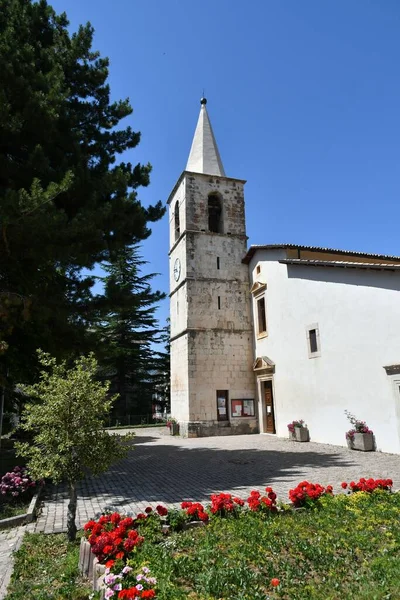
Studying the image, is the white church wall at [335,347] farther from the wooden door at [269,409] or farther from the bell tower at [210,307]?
the bell tower at [210,307]

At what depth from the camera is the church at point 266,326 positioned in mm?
13836

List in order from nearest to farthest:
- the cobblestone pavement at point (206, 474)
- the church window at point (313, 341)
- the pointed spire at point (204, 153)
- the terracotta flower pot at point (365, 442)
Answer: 1. the cobblestone pavement at point (206, 474)
2. the terracotta flower pot at point (365, 442)
3. the church window at point (313, 341)
4. the pointed spire at point (204, 153)

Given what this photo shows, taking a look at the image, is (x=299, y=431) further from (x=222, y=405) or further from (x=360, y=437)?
(x=222, y=405)

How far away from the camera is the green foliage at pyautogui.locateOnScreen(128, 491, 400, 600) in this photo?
349 cm

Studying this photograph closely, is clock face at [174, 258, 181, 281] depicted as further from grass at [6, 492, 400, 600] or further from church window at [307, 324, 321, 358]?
grass at [6, 492, 400, 600]

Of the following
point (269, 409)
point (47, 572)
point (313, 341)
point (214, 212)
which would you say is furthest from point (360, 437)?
point (214, 212)

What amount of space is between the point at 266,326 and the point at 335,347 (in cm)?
583

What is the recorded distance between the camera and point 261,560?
411 cm

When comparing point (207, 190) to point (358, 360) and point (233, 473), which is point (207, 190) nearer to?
point (358, 360)

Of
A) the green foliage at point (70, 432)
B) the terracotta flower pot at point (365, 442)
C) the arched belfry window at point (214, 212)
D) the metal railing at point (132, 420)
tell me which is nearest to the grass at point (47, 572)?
the green foliage at point (70, 432)

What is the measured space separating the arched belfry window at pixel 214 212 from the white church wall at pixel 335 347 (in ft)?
16.9

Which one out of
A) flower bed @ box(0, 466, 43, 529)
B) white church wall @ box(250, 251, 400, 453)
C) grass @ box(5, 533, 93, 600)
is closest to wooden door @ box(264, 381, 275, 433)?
white church wall @ box(250, 251, 400, 453)

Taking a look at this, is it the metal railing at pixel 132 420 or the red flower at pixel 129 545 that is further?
the metal railing at pixel 132 420

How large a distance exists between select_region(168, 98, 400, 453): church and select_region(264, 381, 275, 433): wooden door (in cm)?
5
